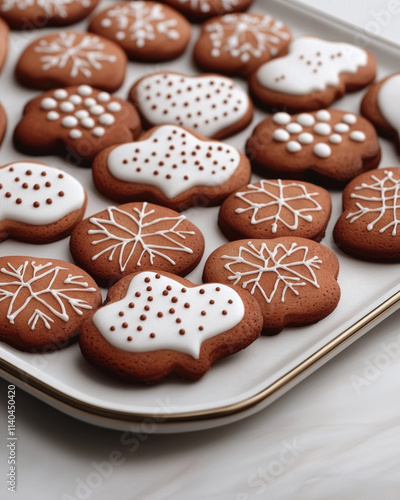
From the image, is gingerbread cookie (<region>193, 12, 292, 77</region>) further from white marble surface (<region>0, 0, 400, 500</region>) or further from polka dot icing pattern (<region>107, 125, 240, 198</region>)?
white marble surface (<region>0, 0, 400, 500</region>)

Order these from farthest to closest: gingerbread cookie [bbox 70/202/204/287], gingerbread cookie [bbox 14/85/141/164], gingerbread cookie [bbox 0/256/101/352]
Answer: gingerbread cookie [bbox 14/85/141/164] < gingerbread cookie [bbox 70/202/204/287] < gingerbread cookie [bbox 0/256/101/352]

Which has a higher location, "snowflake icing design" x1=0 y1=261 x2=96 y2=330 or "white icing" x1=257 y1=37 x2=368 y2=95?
"white icing" x1=257 y1=37 x2=368 y2=95

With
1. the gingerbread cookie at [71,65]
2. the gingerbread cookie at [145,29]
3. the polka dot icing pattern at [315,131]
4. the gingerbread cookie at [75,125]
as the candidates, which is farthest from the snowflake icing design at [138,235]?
the gingerbread cookie at [145,29]

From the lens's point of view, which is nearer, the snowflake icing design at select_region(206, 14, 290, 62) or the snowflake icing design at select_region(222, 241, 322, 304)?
the snowflake icing design at select_region(222, 241, 322, 304)

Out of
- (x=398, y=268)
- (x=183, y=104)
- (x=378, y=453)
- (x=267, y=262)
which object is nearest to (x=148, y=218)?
(x=267, y=262)

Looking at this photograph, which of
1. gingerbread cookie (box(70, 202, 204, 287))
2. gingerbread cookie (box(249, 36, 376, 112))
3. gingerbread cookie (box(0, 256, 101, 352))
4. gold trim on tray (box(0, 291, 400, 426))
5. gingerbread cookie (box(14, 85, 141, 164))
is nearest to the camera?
gold trim on tray (box(0, 291, 400, 426))

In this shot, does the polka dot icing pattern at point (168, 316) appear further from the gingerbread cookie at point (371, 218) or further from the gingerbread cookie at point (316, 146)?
the gingerbread cookie at point (316, 146)

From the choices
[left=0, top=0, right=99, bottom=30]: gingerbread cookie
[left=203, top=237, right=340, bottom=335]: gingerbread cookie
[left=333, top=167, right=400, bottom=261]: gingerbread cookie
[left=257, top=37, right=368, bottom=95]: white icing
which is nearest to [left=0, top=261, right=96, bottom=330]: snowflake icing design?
[left=203, top=237, right=340, bottom=335]: gingerbread cookie

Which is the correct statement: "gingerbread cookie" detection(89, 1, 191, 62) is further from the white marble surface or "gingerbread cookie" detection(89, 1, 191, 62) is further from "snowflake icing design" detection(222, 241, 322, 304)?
the white marble surface

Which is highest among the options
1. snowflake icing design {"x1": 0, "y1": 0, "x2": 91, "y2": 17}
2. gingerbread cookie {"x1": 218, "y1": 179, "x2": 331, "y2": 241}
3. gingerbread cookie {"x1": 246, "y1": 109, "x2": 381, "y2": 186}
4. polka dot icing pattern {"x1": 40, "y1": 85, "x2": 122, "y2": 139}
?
gingerbread cookie {"x1": 246, "y1": 109, "x2": 381, "y2": 186}
